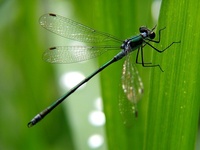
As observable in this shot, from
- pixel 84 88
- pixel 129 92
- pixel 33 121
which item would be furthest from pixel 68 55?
pixel 129 92

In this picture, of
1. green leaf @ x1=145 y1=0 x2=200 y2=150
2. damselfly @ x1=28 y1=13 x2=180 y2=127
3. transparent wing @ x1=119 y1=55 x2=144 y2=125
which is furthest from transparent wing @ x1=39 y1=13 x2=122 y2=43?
green leaf @ x1=145 y1=0 x2=200 y2=150

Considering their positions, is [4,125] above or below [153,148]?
below

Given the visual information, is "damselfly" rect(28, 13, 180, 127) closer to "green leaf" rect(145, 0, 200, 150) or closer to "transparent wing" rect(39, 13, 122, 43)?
"transparent wing" rect(39, 13, 122, 43)

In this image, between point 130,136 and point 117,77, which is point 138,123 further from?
point 117,77

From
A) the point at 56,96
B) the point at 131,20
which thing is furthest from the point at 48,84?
the point at 131,20

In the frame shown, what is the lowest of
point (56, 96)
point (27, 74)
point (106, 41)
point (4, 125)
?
point (4, 125)

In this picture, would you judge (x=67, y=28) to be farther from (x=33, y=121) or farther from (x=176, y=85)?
(x=176, y=85)
